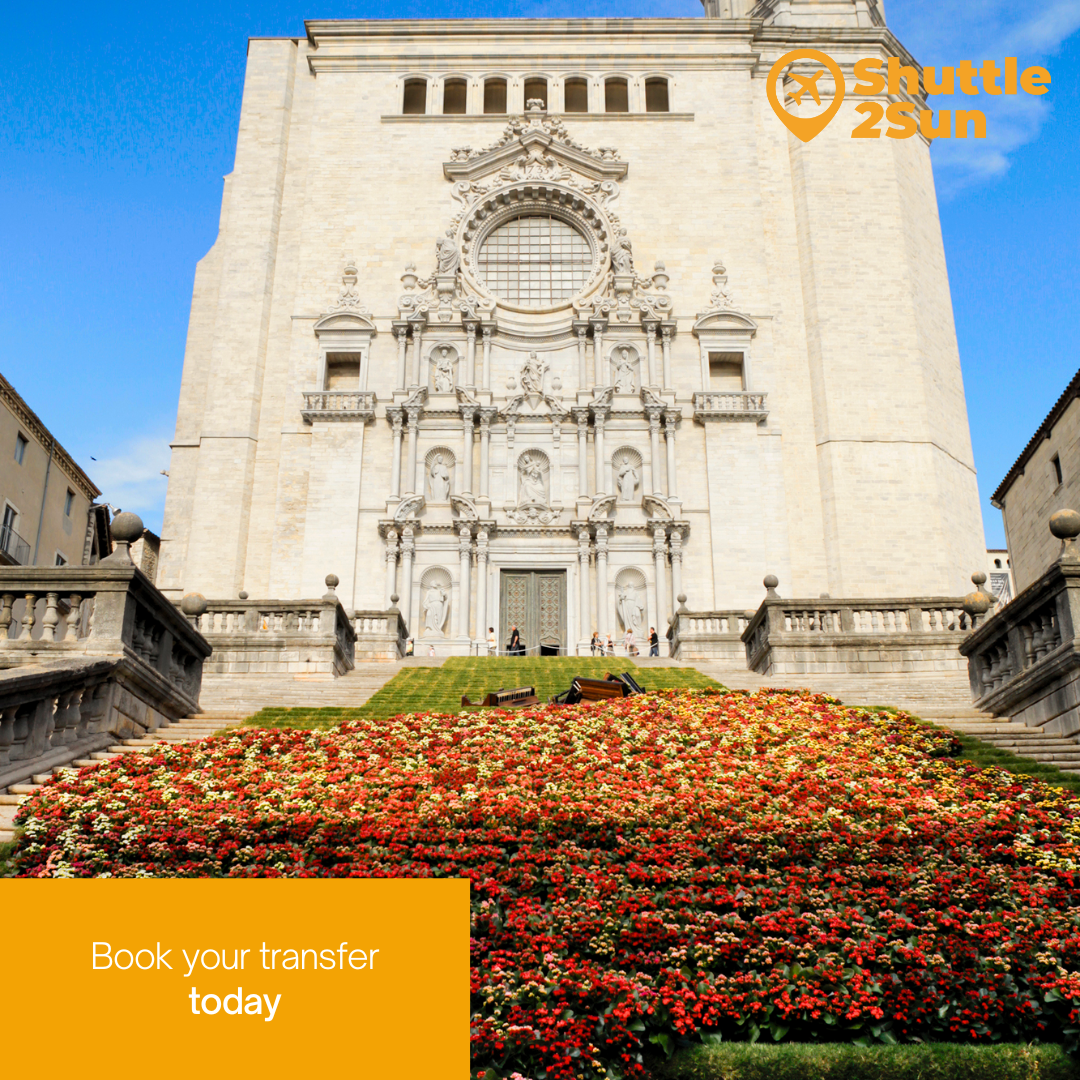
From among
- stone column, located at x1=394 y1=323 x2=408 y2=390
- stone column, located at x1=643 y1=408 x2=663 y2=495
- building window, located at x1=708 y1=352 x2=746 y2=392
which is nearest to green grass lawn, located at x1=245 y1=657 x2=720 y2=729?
stone column, located at x1=643 y1=408 x2=663 y2=495

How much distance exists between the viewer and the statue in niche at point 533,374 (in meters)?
32.5

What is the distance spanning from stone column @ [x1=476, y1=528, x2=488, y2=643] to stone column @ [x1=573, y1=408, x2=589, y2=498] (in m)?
3.20

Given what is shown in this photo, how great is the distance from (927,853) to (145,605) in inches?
336

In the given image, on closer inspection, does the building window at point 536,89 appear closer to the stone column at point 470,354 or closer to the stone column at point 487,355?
the stone column at point 487,355

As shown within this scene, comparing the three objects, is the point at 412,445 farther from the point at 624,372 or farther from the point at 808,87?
the point at 808,87

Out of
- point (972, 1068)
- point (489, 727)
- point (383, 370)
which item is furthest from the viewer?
point (383, 370)

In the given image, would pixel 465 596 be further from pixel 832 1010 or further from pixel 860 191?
pixel 832 1010

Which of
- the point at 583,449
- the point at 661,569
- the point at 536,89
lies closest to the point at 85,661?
the point at 661,569

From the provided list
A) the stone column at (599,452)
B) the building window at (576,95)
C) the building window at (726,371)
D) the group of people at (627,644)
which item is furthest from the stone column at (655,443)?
the building window at (576,95)

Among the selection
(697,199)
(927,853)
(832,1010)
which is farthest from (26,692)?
(697,199)

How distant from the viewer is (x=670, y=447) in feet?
103

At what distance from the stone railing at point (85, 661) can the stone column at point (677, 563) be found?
18806 millimetres

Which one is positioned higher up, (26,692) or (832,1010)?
(26,692)

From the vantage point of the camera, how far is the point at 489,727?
1175 centimetres
